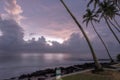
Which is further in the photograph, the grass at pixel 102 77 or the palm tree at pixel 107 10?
the palm tree at pixel 107 10

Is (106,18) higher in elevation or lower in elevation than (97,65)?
higher

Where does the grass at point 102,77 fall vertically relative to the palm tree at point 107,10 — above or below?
below

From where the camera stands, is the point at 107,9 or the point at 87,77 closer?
the point at 87,77

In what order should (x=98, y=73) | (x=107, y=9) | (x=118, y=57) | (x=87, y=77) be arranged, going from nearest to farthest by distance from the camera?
1. (x=87, y=77)
2. (x=98, y=73)
3. (x=107, y=9)
4. (x=118, y=57)

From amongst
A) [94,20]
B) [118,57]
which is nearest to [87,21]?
[94,20]

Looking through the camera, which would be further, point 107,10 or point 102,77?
point 107,10

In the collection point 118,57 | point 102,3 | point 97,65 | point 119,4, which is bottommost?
point 97,65

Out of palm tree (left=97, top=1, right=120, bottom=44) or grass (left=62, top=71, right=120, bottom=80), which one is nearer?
grass (left=62, top=71, right=120, bottom=80)

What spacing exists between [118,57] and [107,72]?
25.0 meters

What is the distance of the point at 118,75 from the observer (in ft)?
75.7

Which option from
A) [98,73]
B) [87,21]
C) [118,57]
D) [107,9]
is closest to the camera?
[98,73]

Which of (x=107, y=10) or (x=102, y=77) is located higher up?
(x=107, y=10)

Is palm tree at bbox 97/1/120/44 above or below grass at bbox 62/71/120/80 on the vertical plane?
above

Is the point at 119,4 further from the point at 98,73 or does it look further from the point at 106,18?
the point at 98,73
